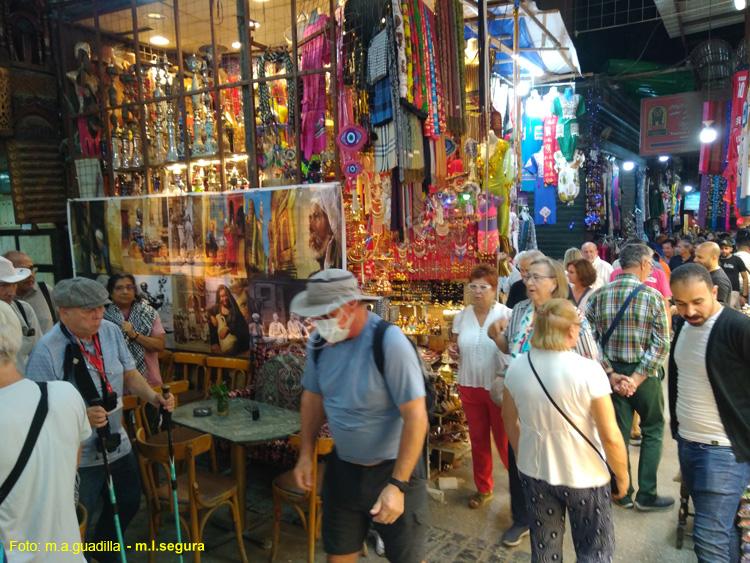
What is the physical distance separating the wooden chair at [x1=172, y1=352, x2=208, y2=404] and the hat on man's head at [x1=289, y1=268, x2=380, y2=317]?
3.27 m

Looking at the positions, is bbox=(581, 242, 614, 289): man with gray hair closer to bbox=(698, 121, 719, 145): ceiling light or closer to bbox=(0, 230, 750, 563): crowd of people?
bbox=(0, 230, 750, 563): crowd of people

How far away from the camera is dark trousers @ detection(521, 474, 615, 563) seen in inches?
97.0

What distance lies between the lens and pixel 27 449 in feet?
6.22

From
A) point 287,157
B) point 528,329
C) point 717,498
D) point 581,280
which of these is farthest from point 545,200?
point 717,498

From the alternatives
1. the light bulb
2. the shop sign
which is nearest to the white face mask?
the light bulb

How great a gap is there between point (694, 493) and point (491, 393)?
1408mm

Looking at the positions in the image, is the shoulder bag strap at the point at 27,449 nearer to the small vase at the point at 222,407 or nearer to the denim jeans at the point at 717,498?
the small vase at the point at 222,407

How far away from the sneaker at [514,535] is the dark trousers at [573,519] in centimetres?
106

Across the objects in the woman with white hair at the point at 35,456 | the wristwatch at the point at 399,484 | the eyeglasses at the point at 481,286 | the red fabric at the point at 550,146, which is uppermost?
the red fabric at the point at 550,146

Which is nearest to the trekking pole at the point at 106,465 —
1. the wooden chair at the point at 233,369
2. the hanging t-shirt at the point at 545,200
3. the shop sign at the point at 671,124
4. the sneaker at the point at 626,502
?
the wooden chair at the point at 233,369

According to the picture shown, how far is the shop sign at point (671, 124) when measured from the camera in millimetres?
11555

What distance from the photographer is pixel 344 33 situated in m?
4.58

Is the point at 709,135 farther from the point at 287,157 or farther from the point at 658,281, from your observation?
the point at 287,157

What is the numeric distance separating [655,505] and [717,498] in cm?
155
